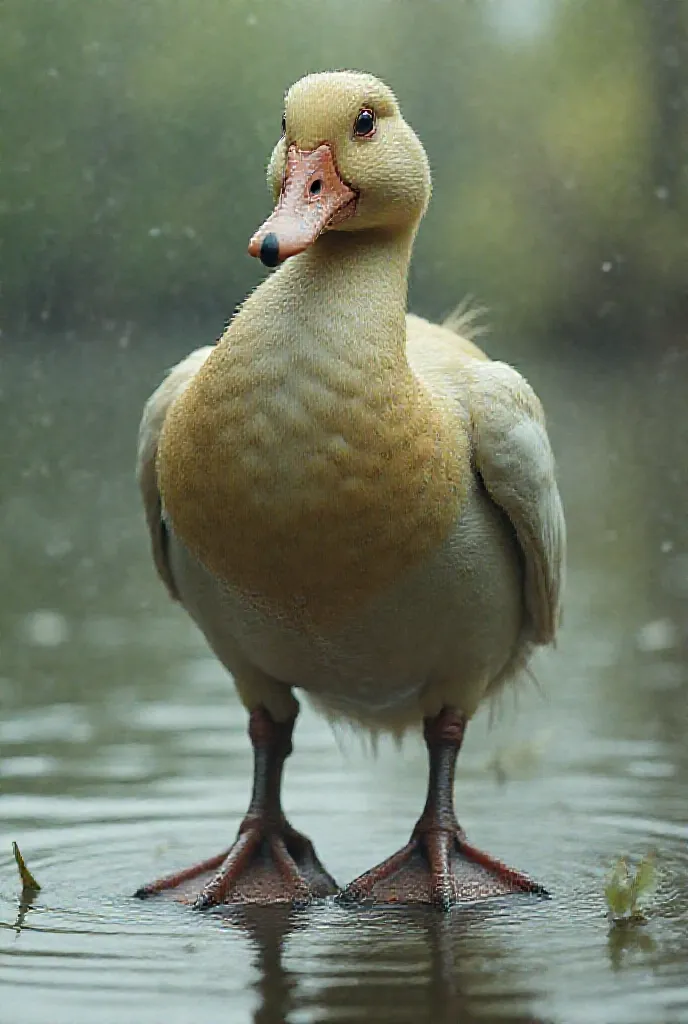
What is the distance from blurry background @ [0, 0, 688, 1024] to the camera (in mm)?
4465

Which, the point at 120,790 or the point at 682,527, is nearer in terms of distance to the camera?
the point at 120,790

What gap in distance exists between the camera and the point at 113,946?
4.07 meters

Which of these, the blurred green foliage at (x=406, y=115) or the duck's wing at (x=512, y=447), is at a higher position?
the blurred green foliage at (x=406, y=115)

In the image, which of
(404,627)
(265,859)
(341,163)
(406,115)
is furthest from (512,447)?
(406,115)

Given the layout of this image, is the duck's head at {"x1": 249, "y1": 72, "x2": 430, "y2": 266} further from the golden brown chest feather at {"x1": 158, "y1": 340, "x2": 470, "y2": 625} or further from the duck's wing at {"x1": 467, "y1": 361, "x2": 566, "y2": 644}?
the duck's wing at {"x1": 467, "y1": 361, "x2": 566, "y2": 644}

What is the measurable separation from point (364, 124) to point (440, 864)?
1.63 m

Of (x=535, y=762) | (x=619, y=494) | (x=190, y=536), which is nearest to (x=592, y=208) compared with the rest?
(x=619, y=494)

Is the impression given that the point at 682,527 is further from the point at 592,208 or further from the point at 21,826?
the point at 592,208

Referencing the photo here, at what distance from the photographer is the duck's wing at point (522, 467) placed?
453 cm

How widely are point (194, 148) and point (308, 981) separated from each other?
606 inches

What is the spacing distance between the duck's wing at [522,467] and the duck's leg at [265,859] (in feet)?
2.29

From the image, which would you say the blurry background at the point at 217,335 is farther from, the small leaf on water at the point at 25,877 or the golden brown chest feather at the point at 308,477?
the golden brown chest feather at the point at 308,477

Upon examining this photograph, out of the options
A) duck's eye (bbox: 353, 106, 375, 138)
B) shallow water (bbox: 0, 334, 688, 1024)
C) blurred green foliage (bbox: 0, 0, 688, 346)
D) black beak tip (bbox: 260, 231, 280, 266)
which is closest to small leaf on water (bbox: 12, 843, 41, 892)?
shallow water (bbox: 0, 334, 688, 1024)

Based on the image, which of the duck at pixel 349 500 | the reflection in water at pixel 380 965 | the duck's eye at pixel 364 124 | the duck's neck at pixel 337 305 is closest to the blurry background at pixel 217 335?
the reflection in water at pixel 380 965
